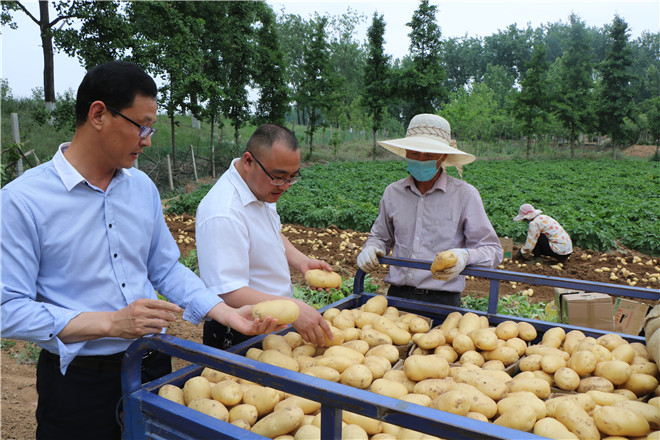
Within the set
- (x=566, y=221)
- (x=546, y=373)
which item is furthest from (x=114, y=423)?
(x=566, y=221)

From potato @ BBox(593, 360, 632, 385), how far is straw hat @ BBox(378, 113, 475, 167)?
5.00 feet

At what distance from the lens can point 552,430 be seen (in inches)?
55.4

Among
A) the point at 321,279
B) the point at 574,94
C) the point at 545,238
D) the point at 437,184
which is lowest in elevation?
the point at 545,238

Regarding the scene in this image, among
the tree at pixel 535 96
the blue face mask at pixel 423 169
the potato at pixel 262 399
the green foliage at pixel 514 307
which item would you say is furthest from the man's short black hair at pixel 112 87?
the tree at pixel 535 96

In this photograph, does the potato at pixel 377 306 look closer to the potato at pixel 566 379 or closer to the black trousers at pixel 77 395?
the potato at pixel 566 379

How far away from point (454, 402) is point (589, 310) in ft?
7.56

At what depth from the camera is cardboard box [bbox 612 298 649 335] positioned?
357 centimetres

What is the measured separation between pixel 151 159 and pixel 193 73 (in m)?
3.42

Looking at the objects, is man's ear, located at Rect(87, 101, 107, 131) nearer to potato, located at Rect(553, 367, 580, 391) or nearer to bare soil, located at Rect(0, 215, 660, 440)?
potato, located at Rect(553, 367, 580, 391)

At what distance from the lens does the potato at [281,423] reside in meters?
1.43

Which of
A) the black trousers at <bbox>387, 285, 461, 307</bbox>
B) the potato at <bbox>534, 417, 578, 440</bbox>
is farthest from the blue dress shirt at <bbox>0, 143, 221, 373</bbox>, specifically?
the black trousers at <bbox>387, 285, 461, 307</bbox>

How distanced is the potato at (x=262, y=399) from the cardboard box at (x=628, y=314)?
3121 mm

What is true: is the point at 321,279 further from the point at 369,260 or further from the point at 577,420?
the point at 577,420

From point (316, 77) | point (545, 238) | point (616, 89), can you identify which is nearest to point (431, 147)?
point (545, 238)
